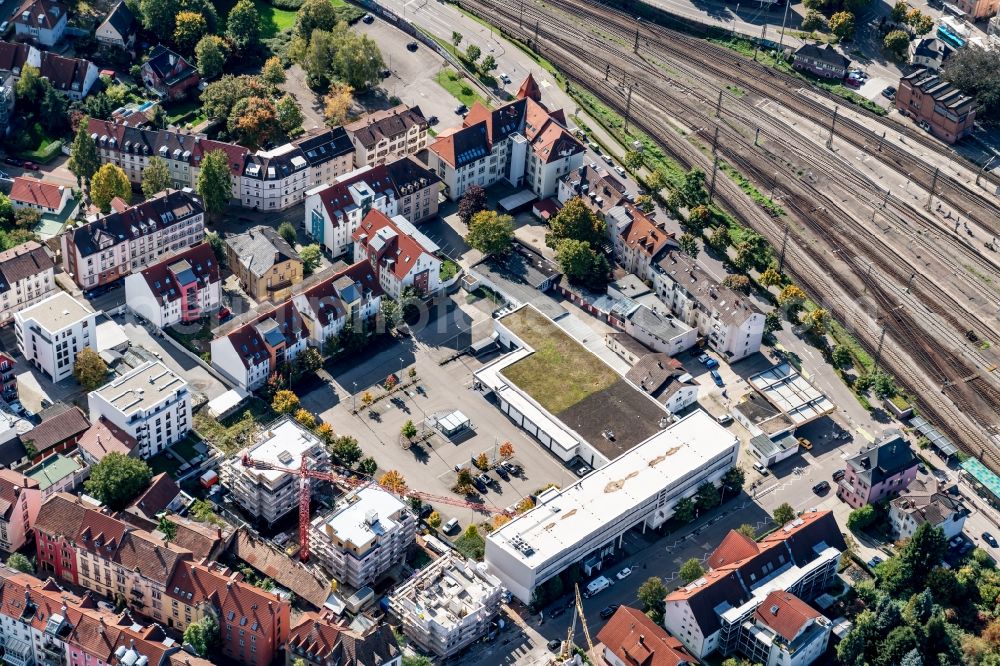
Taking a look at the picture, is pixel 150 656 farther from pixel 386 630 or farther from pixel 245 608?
pixel 386 630

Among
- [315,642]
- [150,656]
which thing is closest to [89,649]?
[150,656]

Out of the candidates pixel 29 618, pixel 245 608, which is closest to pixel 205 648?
pixel 245 608

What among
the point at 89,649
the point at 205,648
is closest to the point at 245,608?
the point at 205,648

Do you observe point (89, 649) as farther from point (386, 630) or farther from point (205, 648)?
point (386, 630)

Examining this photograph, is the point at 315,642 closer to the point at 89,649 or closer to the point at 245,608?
the point at 245,608

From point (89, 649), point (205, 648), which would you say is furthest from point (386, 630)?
point (89, 649)
